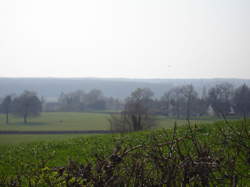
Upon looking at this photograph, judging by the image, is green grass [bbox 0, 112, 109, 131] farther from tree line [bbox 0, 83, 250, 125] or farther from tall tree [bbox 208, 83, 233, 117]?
tall tree [bbox 208, 83, 233, 117]

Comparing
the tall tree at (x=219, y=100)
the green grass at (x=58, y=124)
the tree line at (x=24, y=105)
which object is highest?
the tall tree at (x=219, y=100)

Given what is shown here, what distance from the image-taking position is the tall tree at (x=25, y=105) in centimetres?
7912

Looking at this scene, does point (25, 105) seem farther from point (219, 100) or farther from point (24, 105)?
point (219, 100)

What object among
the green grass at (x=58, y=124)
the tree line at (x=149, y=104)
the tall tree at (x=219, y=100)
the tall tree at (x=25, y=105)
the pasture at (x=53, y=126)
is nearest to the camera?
the tall tree at (x=219, y=100)

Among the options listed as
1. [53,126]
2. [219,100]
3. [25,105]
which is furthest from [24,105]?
[219,100]

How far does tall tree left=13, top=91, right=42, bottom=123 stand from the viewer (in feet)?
260

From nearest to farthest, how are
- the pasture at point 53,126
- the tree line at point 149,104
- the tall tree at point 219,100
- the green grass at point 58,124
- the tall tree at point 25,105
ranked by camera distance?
the tall tree at point 219,100 → the tree line at point 149,104 → the pasture at point 53,126 → the green grass at point 58,124 → the tall tree at point 25,105

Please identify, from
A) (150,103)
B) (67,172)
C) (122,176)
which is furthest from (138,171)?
(150,103)

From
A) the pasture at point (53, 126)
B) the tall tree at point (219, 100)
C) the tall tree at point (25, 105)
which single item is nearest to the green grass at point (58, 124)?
the pasture at point (53, 126)

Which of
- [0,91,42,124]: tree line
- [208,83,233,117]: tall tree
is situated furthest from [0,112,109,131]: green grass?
[208,83,233,117]: tall tree

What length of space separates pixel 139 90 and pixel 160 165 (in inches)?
2322

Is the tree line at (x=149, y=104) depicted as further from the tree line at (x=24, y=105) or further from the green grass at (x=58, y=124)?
the green grass at (x=58, y=124)

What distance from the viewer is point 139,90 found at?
61.7m

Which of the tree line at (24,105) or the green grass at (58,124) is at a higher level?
the tree line at (24,105)
